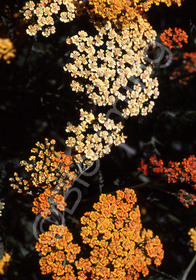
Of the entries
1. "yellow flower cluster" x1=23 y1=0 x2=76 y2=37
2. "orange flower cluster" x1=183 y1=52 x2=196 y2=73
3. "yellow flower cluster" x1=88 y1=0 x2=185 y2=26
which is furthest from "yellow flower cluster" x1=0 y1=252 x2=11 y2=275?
"orange flower cluster" x1=183 y1=52 x2=196 y2=73

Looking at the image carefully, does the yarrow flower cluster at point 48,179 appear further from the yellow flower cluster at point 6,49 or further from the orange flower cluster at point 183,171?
the yellow flower cluster at point 6,49

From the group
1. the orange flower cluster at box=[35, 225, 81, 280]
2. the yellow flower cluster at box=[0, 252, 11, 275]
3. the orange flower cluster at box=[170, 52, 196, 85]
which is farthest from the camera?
the orange flower cluster at box=[170, 52, 196, 85]

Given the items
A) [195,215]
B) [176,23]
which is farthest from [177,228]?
[176,23]

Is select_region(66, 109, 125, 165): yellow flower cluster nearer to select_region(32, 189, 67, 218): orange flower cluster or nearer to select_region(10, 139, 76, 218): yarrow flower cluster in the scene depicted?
select_region(10, 139, 76, 218): yarrow flower cluster

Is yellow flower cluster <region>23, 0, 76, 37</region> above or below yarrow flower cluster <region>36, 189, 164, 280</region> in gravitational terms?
Result: above

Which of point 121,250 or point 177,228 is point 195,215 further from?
point 121,250
